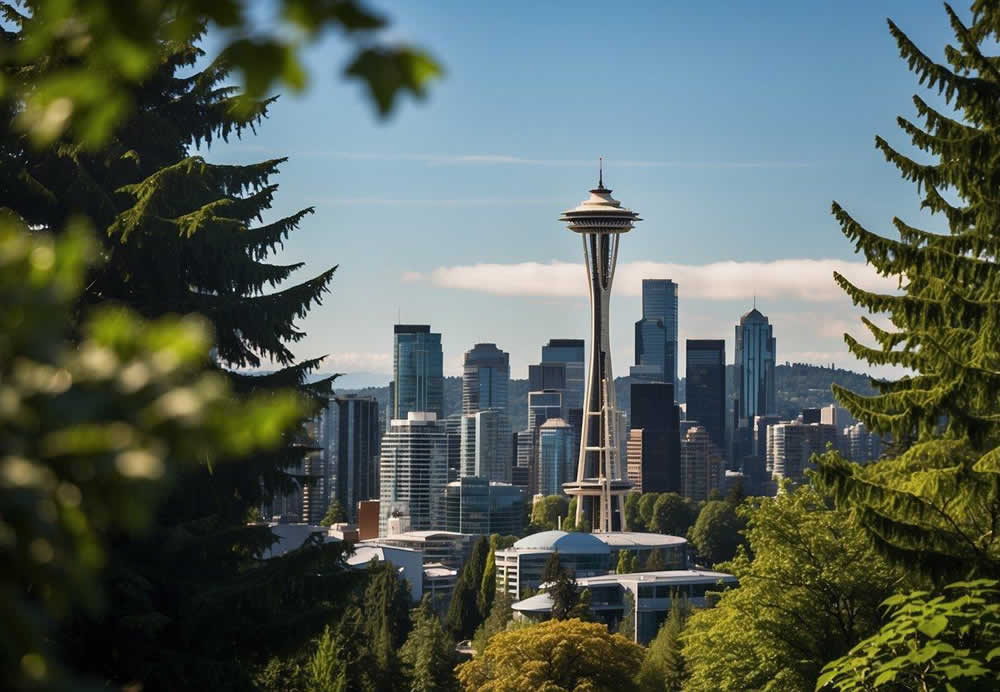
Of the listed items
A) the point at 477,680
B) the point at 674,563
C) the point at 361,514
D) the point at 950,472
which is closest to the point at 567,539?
the point at 674,563

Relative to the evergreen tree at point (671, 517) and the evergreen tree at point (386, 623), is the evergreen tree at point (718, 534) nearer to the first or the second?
the evergreen tree at point (671, 517)

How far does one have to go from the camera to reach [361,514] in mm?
190625

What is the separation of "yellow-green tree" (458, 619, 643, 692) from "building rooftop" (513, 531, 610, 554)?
90449mm

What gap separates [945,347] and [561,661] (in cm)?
3663

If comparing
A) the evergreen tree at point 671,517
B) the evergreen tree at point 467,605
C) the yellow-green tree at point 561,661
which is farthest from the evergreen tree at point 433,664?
the evergreen tree at point 671,517

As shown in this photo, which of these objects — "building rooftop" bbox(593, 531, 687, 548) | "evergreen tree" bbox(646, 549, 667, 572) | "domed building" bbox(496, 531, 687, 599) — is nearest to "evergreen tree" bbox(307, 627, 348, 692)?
"domed building" bbox(496, 531, 687, 599)

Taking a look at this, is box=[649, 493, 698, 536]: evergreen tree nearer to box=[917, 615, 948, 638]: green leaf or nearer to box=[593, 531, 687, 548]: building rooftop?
box=[593, 531, 687, 548]: building rooftop

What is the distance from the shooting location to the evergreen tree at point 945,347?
15469mm

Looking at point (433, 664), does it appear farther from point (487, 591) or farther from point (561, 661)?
point (487, 591)

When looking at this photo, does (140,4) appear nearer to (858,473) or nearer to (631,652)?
(858,473)

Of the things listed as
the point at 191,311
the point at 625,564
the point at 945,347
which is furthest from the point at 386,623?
the point at 625,564

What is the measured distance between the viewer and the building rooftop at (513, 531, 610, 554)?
144 meters

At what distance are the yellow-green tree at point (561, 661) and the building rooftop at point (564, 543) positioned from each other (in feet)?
297

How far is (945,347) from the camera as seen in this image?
15602mm
